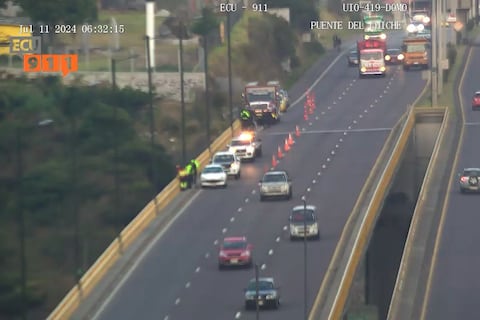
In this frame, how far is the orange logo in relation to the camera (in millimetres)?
114312

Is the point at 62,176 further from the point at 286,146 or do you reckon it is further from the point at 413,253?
the point at 413,253

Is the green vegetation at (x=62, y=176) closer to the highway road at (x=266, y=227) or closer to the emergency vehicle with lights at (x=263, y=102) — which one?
the highway road at (x=266, y=227)

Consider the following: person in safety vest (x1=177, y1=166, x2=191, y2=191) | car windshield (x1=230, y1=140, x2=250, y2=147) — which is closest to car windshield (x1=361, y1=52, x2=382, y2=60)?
car windshield (x1=230, y1=140, x2=250, y2=147)

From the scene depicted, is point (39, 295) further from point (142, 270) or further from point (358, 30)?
point (358, 30)

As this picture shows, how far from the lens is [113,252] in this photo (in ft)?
218

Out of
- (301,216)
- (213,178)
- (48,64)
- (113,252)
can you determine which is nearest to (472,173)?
(213,178)

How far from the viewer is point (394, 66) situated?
133500 mm

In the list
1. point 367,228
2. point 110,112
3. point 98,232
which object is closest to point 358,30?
point 110,112

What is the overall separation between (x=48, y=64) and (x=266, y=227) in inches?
1835

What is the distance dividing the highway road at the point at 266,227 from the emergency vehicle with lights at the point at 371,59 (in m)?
11.7

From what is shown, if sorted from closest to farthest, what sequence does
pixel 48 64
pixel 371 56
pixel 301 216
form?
pixel 301 216 < pixel 48 64 < pixel 371 56

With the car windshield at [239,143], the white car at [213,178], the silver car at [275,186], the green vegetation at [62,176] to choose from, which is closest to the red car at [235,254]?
the green vegetation at [62,176]

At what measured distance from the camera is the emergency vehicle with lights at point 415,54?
127 meters

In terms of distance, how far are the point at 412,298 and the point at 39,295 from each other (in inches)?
783
